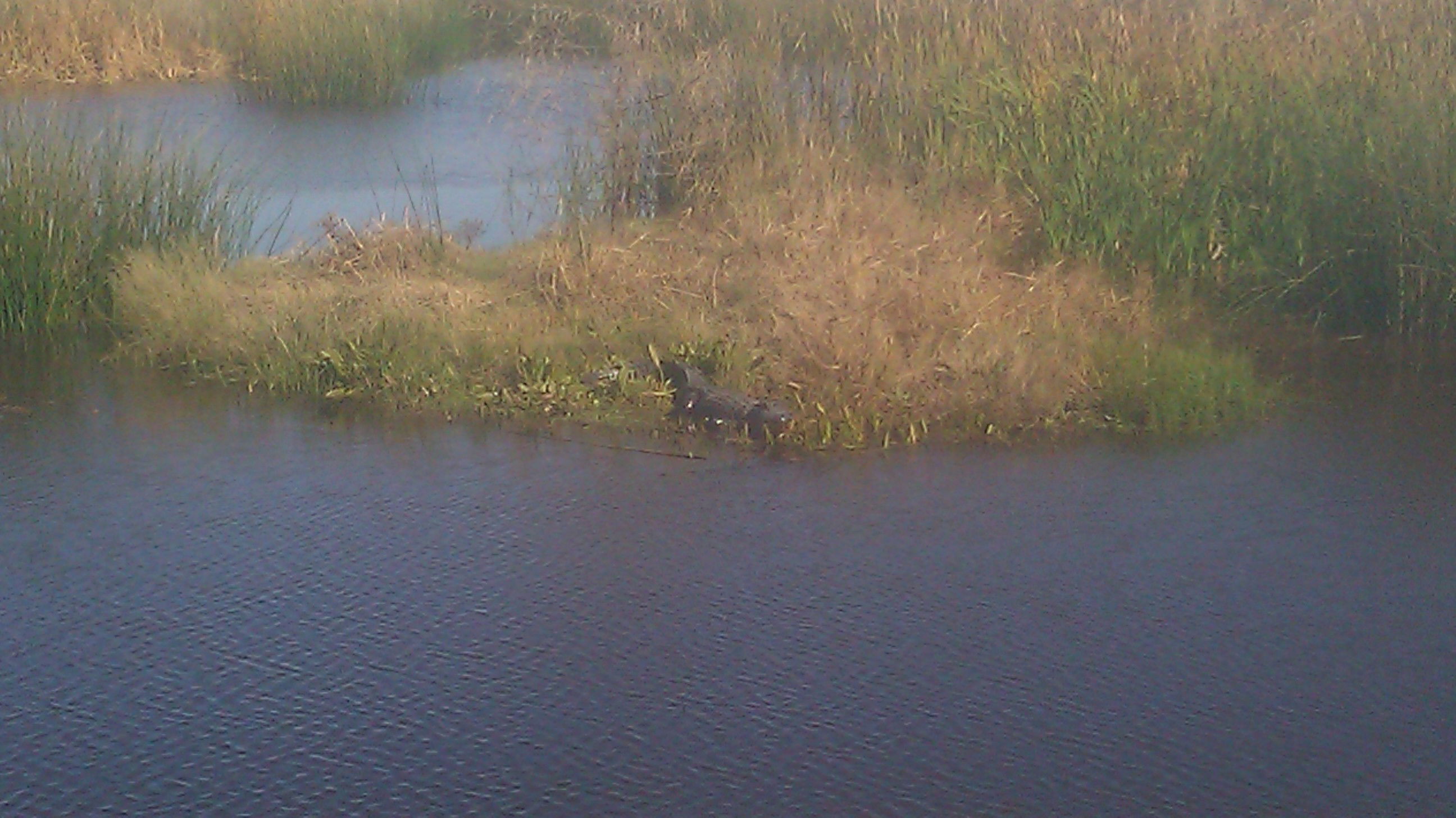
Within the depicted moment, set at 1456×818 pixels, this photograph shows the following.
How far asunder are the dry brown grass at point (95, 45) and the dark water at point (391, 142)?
432 millimetres

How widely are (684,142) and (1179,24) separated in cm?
291

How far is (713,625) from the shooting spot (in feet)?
16.6

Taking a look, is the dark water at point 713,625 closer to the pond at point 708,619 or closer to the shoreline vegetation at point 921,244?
the pond at point 708,619

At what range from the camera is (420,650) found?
4.85 m

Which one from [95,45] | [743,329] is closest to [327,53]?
[95,45]

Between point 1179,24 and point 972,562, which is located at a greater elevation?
point 1179,24

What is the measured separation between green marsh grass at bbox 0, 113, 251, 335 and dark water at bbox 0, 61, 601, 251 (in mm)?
362

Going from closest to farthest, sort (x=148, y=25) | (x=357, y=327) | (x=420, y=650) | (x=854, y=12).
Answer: (x=420, y=650) < (x=357, y=327) < (x=854, y=12) < (x=148, y=25)

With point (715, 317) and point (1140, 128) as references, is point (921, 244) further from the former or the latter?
point (1140, 128)

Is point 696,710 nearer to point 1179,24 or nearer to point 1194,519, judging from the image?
point 1194,519

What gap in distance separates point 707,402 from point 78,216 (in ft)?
10.9

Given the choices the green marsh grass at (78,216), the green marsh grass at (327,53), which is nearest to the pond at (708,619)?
the green marsh grass at (78,216)

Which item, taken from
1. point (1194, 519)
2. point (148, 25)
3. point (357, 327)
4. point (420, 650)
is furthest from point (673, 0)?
point (148, 25)

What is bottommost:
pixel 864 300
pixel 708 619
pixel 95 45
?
pixel 708 619
